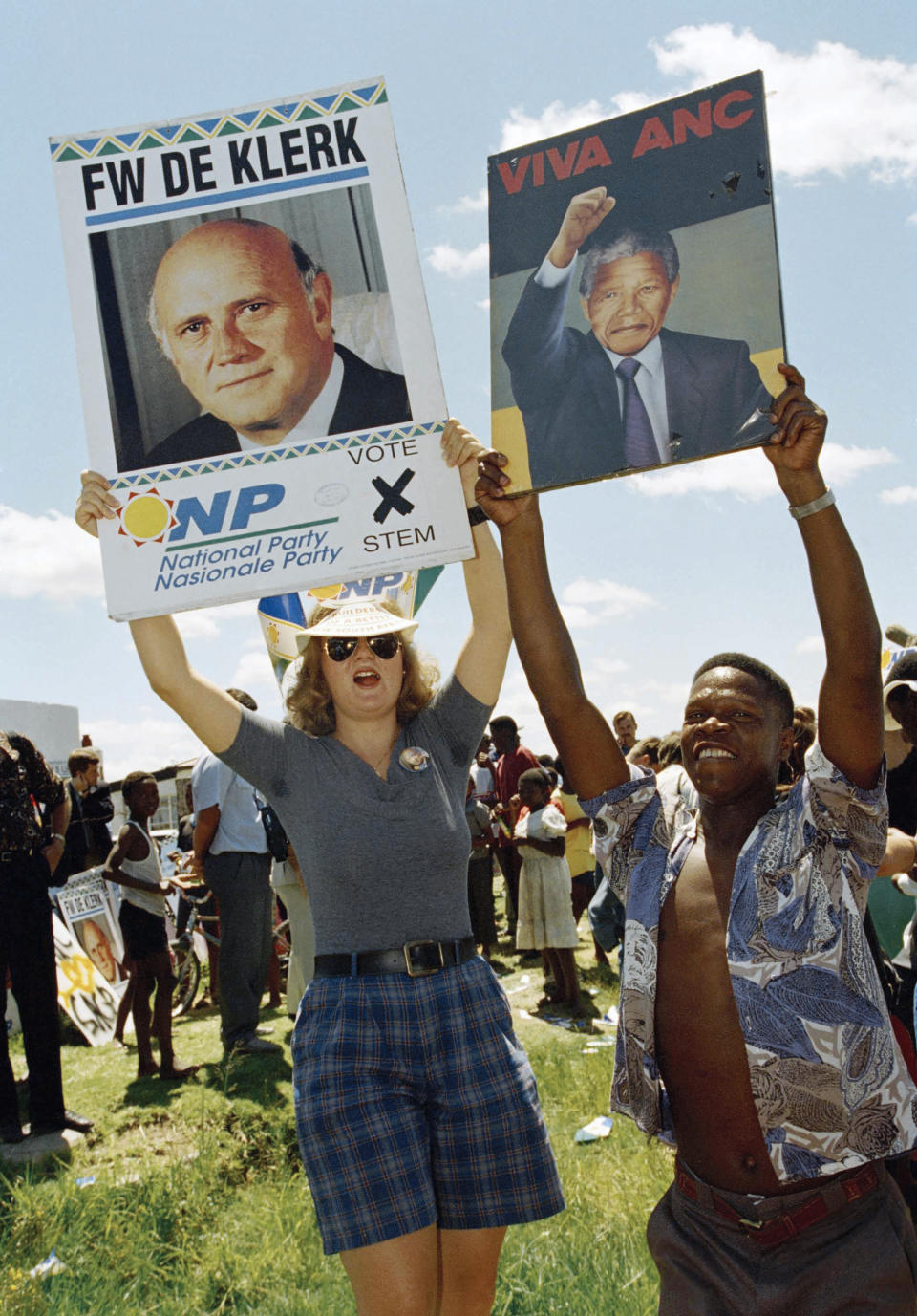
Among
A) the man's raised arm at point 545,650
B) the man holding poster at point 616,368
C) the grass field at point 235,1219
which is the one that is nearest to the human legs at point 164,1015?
the grass field at point 235,1219

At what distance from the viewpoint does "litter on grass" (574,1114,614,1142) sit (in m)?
5.07

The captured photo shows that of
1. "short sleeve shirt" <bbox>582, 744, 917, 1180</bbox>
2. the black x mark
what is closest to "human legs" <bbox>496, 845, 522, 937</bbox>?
the black x mark

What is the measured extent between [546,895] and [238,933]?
2.33m

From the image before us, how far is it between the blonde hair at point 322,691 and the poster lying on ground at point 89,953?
187 inches

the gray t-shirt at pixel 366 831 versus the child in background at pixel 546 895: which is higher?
the gray t-shirt at pixel 366 831

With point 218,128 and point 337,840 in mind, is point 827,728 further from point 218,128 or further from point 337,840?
point 218,128

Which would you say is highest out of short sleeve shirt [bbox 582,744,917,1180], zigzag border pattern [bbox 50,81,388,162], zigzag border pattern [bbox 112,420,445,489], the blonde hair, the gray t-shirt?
zigzag border pattern [bbox 50,81,388,162]

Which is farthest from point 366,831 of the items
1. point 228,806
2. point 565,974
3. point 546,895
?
point 565,974

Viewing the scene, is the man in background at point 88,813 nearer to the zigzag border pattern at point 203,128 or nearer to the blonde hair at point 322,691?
the blonde hair at point 322,691

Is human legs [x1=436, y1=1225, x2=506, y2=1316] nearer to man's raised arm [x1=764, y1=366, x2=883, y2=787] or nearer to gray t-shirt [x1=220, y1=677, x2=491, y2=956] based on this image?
gray t-shirt [x1=220, y1=677, x2=491, y2=956]

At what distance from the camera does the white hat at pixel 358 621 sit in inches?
116

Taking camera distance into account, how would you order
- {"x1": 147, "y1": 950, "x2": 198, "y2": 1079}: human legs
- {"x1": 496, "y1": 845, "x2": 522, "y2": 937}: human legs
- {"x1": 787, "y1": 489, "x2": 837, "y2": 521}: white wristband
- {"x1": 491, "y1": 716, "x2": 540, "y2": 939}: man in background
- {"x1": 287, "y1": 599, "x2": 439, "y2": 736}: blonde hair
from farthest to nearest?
{"x1": 496, "y1": 845, "x2": 522, "y2": 937}: human legs, {"x1": 491, "y1": 716, "x2": 540, "y2": 939}: man in background, {"x1": 147, "y1": 950, "x2": 198, "y2": 1079}: human legs, {"x1": 287, "y1": 599, "x2": 439, "y2": 736}: blonde hair, {"x1": 787, "y1": 489, "x2": 837, "y2": 521}: white wristband

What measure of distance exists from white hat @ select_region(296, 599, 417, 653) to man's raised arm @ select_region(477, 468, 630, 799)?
1.62 ft

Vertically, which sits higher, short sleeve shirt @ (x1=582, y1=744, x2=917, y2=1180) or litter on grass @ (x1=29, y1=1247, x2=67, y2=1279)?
short sleeve shirt @ (x1=582, y1=744, x2=917, y2=1180)
